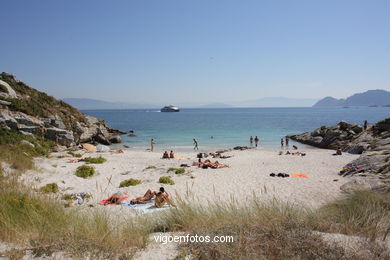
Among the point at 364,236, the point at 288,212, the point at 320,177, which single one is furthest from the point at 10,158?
the point at 320,177

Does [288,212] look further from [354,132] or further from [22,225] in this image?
[354,132]

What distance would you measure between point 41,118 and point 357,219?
93.5 feet

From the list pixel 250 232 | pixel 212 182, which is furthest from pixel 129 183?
pixel 250 232

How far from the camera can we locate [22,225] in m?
3.84

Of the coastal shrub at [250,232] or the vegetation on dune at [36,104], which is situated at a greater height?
the vegetation on dune at [36,104]

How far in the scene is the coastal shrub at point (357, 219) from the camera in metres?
3.85

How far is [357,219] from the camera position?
4.13 m

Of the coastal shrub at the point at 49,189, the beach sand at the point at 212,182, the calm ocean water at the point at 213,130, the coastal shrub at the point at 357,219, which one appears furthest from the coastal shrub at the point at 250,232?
the calm ocean water at the point at 213,130

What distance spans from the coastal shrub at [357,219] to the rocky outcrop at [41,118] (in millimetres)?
21682

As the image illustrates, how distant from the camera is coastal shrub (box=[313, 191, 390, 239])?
3.85 meters

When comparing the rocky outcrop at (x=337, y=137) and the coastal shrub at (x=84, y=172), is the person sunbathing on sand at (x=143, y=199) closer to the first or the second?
the coastal shrub at (x=84, y=172)

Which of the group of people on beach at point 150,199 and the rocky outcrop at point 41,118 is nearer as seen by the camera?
the group of people on beach at point 150,199

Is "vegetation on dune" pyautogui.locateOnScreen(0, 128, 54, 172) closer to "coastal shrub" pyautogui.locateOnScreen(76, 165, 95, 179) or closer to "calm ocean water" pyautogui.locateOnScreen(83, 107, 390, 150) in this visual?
"coastal shrub" pyautogui.locateOnScreen(76, 165, 95, 179)

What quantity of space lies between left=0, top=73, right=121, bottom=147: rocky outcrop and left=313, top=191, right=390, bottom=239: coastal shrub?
21.7 m
